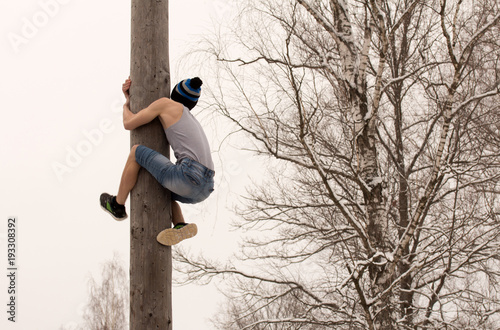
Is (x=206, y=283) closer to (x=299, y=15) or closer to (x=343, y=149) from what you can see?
(x=343, y=149)

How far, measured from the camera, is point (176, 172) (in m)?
2.86

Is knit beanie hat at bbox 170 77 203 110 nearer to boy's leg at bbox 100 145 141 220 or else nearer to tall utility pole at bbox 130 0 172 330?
tall utility pole at bbox 130 0 172 330

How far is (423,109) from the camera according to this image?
946cm

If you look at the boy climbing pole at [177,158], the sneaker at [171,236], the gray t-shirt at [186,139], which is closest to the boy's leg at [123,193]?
the boy climbing pole at [177,158]

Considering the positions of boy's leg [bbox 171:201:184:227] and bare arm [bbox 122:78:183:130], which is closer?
bare arm [bbox 122:78:183:130]

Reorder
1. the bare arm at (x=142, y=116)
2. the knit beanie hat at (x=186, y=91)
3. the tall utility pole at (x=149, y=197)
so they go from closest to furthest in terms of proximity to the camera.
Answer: the tall utility pole at (x=149, y=197)
the bare arm at (x=142, y=116)
the knit beanie hat at (x=186, y=91)

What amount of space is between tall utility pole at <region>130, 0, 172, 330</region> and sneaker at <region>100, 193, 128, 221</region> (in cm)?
30

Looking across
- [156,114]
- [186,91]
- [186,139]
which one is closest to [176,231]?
[186,139]

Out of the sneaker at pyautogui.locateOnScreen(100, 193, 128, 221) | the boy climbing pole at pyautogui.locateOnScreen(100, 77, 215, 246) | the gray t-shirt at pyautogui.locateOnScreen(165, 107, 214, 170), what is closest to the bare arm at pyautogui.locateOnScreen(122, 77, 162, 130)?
the boy climbing pole at pyautogui.locateOnScreen(100, 77, 215, 246)

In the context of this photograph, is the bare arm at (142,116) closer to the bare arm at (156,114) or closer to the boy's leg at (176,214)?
the bare arm at (156,114)

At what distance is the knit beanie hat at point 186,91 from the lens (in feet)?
10.3

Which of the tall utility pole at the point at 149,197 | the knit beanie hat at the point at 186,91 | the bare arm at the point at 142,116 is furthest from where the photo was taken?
the knit beanie hat at the point at 186,91

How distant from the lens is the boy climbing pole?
2857 millimetres

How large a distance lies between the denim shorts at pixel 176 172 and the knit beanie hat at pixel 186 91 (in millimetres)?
421
